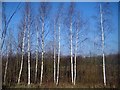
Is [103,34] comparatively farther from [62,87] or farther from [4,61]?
[4,61]

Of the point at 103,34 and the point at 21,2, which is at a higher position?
the point at 21,2

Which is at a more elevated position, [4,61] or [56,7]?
[56,7]

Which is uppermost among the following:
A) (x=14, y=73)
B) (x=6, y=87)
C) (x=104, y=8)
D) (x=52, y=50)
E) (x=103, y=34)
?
(x=104, y=8)

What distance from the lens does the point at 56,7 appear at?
10.8 ft

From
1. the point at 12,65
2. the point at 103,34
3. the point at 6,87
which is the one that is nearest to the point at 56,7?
the point at 103,34

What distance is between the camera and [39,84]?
3.32 meters

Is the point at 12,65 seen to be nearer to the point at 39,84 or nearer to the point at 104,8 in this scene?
the point at 39,84

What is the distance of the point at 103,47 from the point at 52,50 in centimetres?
74

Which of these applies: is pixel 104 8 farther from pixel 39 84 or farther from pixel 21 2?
pixel 39 84

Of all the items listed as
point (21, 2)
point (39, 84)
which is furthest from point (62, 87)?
point (21, 2)

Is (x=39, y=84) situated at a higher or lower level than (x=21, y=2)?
lower

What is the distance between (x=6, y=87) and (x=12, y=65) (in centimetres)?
34

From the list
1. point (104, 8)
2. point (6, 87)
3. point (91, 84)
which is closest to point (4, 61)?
point (6, 87)

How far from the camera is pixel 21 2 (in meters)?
3.30
